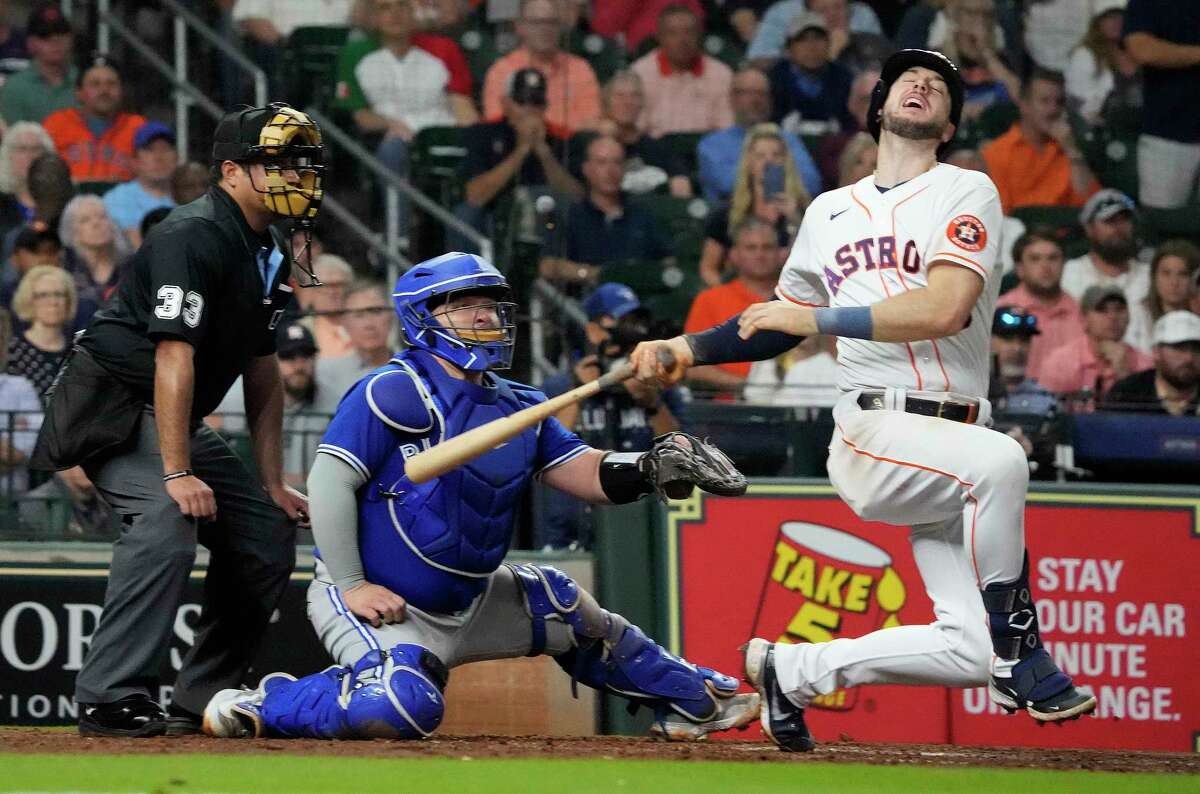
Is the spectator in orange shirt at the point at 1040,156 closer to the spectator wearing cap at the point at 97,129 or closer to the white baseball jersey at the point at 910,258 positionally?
the spectator wearing cap at the point at 97,129

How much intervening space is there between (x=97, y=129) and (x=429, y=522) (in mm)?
4472

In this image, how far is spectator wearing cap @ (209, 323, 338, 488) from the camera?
675cm

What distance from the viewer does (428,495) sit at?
16.0ft

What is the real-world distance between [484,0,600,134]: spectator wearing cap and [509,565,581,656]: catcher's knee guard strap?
11.9ft

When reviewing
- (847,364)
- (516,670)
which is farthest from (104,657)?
(847,364)

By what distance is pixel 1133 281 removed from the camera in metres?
8.30

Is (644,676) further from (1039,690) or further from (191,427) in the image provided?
(191,427)

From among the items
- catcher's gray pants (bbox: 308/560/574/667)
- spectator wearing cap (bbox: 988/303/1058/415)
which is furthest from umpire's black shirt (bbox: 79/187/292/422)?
spectator wearing cap (bbox: 988/303/1058/415)

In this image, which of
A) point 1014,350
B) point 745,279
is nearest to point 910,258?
point 1014,350

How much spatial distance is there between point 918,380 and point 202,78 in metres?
5.38

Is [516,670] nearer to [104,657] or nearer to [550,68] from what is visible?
[104,657]

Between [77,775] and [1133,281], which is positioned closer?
[77,775]

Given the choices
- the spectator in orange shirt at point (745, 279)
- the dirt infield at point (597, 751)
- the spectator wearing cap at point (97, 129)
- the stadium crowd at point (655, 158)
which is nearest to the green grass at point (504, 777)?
the dirt infield at point (597, 751)

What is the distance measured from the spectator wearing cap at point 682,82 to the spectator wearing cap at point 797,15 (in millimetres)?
314
